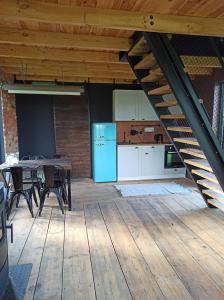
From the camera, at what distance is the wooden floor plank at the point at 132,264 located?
217cm

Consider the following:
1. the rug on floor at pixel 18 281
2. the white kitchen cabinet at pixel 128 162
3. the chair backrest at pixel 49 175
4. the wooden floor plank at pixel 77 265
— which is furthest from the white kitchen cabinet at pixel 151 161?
the rug on floor at pixel 18 281

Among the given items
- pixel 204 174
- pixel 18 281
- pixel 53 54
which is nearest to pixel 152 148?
pixel 204 174

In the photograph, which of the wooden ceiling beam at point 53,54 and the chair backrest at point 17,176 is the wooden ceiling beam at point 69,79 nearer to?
the wooden ceiling beam at point 53,54

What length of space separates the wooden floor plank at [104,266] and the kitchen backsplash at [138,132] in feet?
11.5

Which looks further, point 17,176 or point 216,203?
point 216,203

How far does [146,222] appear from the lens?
12.0ft

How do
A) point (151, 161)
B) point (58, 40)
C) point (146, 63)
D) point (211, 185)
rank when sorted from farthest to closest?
point (151, 161) → point (211, 185) → point (146, 63) → point (58, 40)

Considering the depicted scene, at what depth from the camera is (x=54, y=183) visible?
13.6 feet

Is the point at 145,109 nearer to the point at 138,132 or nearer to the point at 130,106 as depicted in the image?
the point at 130,106

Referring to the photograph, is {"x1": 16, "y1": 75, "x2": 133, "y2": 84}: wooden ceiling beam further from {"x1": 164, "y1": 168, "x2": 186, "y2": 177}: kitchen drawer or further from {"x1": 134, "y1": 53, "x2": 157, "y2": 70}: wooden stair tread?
{"x1": 134, "y1": 53, "x2": 157, "y2": 70}: wooden stair tread

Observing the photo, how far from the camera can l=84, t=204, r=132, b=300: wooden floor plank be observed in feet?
7.09

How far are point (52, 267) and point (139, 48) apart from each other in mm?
2824

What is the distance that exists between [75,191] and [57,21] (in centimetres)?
376

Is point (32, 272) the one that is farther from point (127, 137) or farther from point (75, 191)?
point (127, 137)
